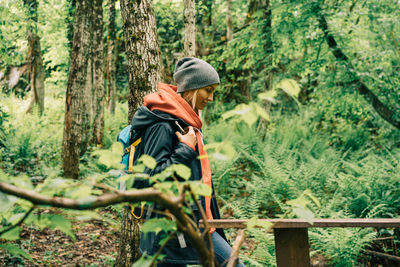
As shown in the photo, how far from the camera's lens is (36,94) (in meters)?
12.1

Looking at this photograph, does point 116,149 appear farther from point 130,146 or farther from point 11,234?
point 130,146

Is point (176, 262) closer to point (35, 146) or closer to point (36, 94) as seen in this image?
point (35, 146)

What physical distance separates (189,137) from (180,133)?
0.09 metres

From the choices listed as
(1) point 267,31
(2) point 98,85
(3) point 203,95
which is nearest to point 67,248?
(3) point 203,95

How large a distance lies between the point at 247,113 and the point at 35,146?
859cm

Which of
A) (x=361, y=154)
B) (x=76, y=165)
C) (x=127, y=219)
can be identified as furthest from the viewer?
(x=361, y=154)

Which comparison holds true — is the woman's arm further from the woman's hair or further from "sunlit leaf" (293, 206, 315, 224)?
"sunlit leaf" (293, 206, 315, 224)

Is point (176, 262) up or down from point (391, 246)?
up

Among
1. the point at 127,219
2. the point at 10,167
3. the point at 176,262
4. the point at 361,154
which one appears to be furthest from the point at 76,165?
the point at 361,154

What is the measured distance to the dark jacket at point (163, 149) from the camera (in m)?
1.97

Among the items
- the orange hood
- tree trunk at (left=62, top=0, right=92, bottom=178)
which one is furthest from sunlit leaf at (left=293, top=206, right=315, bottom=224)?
tree trunk at (left=62, top=0, right=92, bottom=178)

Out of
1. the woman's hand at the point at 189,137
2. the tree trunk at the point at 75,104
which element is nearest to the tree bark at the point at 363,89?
the tree trunk at the point at 75,104

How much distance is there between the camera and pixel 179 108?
215 centimetres

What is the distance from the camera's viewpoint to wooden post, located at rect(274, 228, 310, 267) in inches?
87.4
